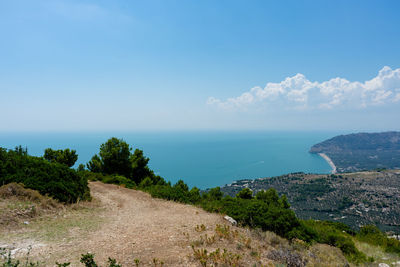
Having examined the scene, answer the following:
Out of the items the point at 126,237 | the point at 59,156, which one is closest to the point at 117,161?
the point at 59,156

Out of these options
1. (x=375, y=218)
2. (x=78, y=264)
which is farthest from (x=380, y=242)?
(x=375, y=218)

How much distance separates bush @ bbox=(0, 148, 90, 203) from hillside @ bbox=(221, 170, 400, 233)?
79.8 meters

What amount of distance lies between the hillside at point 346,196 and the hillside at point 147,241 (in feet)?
247

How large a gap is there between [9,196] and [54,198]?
1.68m

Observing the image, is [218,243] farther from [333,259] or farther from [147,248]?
[333,259]

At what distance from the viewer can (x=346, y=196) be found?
93500 millimetres

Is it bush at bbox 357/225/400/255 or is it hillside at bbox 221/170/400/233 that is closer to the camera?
bush at bbox 357/225/400/255

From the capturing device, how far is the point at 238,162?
197 m

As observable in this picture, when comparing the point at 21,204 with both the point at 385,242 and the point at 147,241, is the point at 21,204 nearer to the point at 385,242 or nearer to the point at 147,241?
the point at 147,241

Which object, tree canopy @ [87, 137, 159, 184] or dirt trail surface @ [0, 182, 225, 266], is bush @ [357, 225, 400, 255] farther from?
tree canopy @ [87, 137, 159, 184]

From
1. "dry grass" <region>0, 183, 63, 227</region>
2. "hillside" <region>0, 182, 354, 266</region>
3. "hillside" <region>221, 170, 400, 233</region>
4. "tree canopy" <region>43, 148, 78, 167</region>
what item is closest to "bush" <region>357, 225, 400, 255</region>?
"hillside" <region>0, 182, 354, 266</region>

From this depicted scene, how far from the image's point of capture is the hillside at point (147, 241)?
548 centimetres

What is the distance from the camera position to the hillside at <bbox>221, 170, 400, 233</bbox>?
238 feet

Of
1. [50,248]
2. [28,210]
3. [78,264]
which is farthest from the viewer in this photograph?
[28,210]
